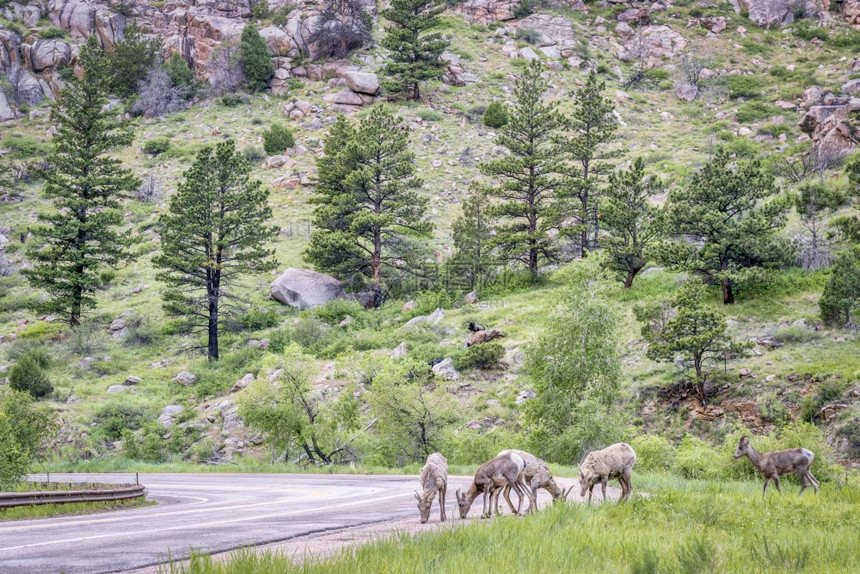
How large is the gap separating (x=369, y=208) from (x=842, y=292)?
29035 mm

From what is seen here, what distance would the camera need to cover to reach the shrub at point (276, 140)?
6234 centimetres

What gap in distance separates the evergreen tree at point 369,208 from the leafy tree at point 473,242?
2.58 m

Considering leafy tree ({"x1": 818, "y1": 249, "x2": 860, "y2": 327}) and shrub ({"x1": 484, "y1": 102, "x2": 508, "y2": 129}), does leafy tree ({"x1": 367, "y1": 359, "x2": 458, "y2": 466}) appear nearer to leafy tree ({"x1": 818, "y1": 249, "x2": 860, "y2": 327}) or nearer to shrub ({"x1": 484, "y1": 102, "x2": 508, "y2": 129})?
leafy tree ({"x1": 818, "y1": 249, "x2": 860, "y2": 327})

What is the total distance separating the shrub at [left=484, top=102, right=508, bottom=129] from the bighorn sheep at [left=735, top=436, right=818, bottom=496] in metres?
58.6

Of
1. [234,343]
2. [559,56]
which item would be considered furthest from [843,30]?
[234,343]

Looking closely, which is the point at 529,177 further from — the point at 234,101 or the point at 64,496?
the point at 234,101

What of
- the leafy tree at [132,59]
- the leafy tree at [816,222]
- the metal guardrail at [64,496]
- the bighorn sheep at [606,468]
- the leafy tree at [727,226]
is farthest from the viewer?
the leafy tree at [132,59]

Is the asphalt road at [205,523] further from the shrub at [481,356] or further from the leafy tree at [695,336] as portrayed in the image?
the shrub at [481,356]

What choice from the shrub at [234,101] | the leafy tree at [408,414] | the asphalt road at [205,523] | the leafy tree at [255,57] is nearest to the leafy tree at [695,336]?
the leafy tree at [408,414]

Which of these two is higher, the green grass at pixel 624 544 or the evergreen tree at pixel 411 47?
the evergreen tree at pixel 411 47

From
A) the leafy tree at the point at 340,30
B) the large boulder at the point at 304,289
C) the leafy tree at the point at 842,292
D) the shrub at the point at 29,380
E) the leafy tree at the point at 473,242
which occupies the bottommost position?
the shrub at the point at 29,380

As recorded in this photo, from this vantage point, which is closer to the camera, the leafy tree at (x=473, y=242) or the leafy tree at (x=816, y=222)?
the leafy tree at (x=816, y=222)

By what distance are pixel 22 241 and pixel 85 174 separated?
1197 centimetres

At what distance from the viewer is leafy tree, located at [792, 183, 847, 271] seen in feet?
101
